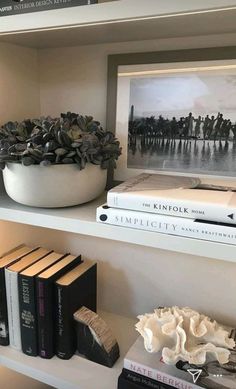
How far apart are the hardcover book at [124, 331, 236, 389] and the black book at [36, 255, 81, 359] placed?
224 mm

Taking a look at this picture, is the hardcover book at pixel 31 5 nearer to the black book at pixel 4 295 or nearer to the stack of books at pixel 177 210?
the stack of books at pixel 177 210

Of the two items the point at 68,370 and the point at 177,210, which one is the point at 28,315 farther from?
the point at 177,210

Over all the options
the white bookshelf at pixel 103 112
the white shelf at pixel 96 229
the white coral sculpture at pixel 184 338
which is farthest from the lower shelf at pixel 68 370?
the white shelf at pixel 96 229

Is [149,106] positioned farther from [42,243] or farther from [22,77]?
[42,243]

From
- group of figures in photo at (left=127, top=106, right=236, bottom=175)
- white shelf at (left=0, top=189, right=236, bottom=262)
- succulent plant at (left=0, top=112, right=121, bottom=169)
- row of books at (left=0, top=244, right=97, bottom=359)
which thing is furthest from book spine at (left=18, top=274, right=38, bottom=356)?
group of figures in photo at (left=127, top=106, right=236, bottom=175)

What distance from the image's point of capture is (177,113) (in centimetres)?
86

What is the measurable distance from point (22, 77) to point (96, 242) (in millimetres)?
536

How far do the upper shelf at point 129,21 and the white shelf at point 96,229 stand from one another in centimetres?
39

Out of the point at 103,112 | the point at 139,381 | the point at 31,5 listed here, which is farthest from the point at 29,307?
the point at 31,5

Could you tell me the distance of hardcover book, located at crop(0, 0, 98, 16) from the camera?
66cm

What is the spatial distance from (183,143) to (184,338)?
463 mm

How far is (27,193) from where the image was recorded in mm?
765

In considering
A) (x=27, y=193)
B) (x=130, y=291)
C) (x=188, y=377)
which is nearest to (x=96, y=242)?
(x=130, y=291)

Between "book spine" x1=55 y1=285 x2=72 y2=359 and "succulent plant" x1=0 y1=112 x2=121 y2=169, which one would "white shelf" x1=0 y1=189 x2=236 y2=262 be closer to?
"succulent plant" x1=0 y1=112 x2=121 y2=169
